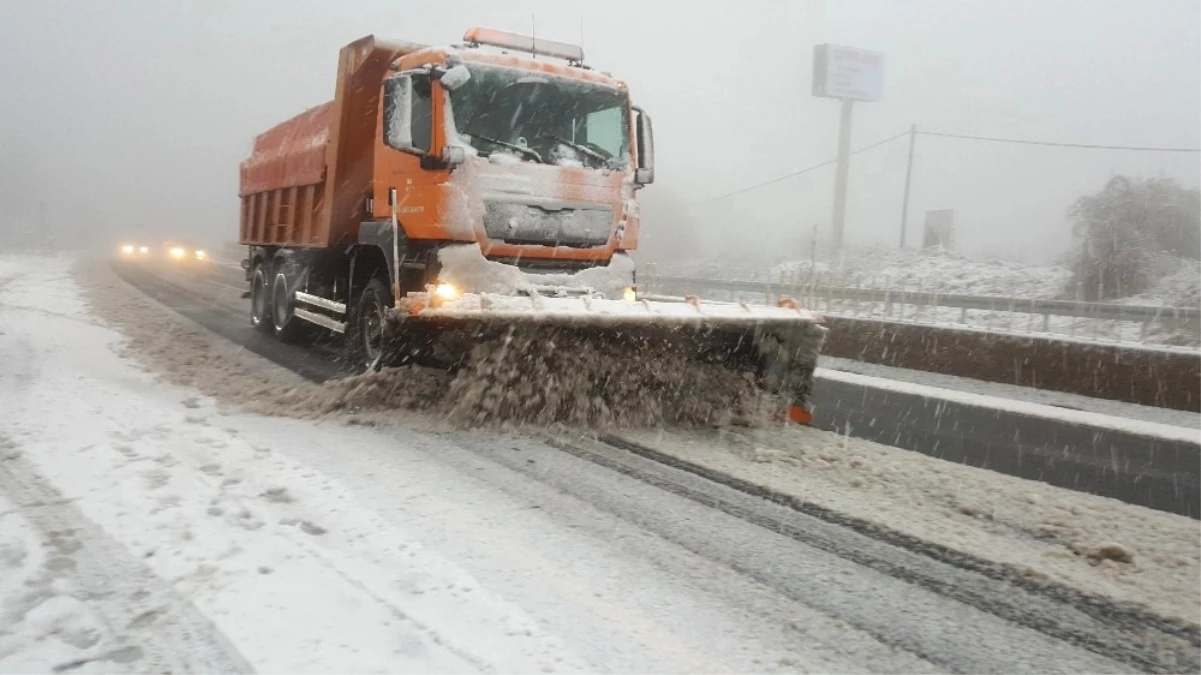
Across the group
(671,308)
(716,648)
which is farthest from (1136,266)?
(716,648)

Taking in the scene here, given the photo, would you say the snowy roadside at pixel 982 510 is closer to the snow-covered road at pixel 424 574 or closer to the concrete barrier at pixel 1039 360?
the snow-covered road at pixel 424 574

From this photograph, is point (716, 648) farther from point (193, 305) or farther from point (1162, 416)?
point (193, 305)

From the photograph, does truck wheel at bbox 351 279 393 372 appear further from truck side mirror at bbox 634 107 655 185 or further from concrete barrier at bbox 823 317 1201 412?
concrete barrier at bbox 823 317 1201 412

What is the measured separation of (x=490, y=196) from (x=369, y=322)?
186 centimetres

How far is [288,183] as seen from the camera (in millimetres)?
9852

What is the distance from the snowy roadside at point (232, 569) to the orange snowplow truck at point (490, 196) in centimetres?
169

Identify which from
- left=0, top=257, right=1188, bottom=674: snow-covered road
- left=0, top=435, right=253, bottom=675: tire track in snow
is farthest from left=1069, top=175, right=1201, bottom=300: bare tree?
left=0, top=435, right=253, bottom=675: tire track in snow

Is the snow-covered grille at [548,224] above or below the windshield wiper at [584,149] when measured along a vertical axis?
below

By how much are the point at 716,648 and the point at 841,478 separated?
237 cm

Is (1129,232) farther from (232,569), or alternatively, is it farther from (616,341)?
(232,569)

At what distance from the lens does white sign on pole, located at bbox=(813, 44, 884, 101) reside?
56.4 m

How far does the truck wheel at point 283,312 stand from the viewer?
10.1 m

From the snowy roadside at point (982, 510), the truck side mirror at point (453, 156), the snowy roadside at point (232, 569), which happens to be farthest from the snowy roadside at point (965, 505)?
the truck side mirror at point (453, 156)

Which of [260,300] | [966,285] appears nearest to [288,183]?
[260,300]
